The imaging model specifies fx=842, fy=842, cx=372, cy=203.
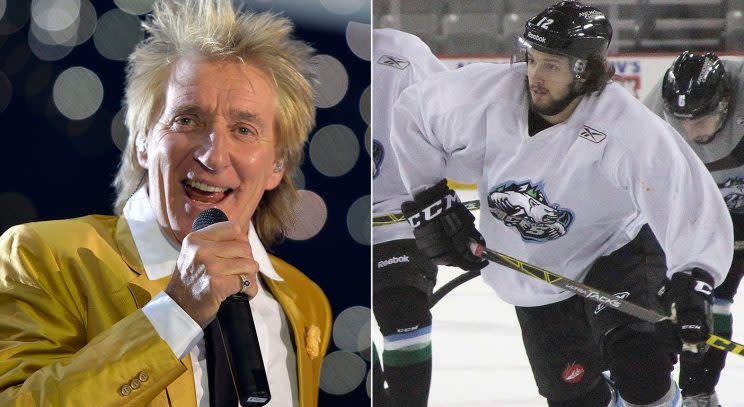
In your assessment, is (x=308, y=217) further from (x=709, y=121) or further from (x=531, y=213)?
(x=709, y=121)

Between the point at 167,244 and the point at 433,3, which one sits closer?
the point at 167,244

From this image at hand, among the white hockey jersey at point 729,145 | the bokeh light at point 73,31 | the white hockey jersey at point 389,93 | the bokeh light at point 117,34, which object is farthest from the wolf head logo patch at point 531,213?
the bokeh light at point 73,31

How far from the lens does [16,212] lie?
6.99 feet

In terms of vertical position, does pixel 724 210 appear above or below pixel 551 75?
below

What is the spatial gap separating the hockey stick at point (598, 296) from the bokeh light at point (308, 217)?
1.62 ft

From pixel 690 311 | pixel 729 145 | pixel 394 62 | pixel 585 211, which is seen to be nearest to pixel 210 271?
pixel 394 62

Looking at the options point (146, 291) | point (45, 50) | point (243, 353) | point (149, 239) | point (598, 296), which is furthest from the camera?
point (598, 296)

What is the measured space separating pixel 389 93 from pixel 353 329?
650mm

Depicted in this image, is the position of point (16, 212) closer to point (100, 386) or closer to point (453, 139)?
point (100, 386)

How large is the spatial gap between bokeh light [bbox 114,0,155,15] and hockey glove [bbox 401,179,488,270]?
845 millimetres

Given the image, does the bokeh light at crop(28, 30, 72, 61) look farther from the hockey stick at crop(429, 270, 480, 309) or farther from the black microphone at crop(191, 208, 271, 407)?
the hockey stick at crop(429, 270, 480, 309)

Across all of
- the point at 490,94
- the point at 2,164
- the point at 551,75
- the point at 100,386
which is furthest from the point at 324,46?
the point at 100,386

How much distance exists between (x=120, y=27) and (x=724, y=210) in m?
1.64

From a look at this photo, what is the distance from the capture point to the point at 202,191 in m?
1.91
